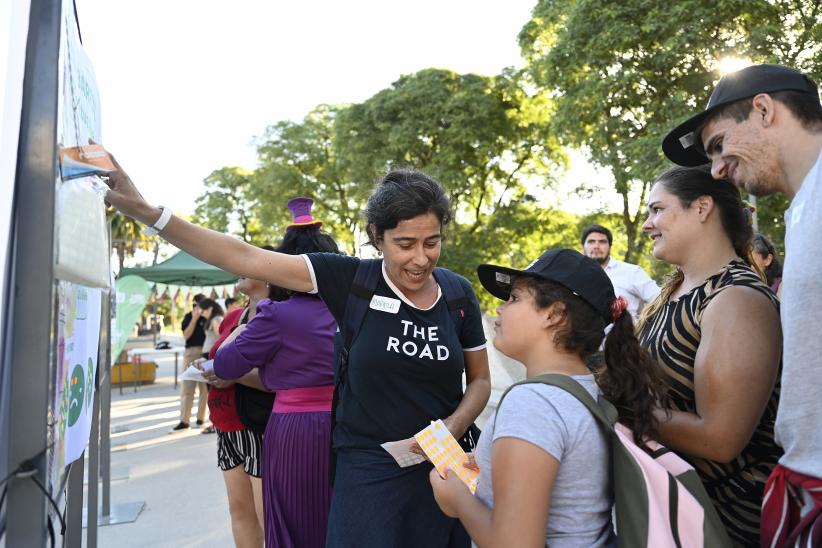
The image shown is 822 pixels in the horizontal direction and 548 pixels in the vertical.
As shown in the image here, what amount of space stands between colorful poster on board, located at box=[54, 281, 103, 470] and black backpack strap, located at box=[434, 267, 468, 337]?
4.11 ft

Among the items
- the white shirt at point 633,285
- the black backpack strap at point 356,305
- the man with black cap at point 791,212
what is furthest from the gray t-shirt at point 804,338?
the white shirt at point 633,285

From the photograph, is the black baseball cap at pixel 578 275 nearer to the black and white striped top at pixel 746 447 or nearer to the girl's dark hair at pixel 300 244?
the black and white striped top at pixel 746 447

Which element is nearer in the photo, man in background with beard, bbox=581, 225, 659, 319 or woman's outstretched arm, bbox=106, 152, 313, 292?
woman's outstretched arm, bbox=106, 152, 313, 292

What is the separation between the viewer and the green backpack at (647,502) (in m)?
1.50

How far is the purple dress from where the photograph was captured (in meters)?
3.11

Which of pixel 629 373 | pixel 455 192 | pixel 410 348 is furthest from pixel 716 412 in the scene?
pixel 455 192

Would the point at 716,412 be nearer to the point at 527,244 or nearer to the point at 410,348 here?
the point at 410,348

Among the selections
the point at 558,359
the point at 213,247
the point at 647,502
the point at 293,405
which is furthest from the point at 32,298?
the point at 293,405

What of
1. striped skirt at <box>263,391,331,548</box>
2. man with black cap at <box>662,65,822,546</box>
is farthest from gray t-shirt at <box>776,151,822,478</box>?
striped skirt at <box>263,391,331,548</box>

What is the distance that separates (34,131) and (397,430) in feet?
5.27

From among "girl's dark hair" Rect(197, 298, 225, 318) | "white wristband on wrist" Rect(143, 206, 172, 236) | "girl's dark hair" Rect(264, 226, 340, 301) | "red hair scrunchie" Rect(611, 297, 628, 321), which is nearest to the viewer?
"red hair scrunchie" Rect(611, 297, 628, 321)

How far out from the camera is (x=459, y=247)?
77.3ft

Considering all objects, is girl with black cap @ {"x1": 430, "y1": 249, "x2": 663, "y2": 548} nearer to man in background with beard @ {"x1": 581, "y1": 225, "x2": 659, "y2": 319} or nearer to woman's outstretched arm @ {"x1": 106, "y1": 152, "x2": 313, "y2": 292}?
woman's outstretched arm @ {"x1": 106, "y1": 152, "x2": 313, "y2": 292}

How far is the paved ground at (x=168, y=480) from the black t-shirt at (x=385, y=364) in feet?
10.5
